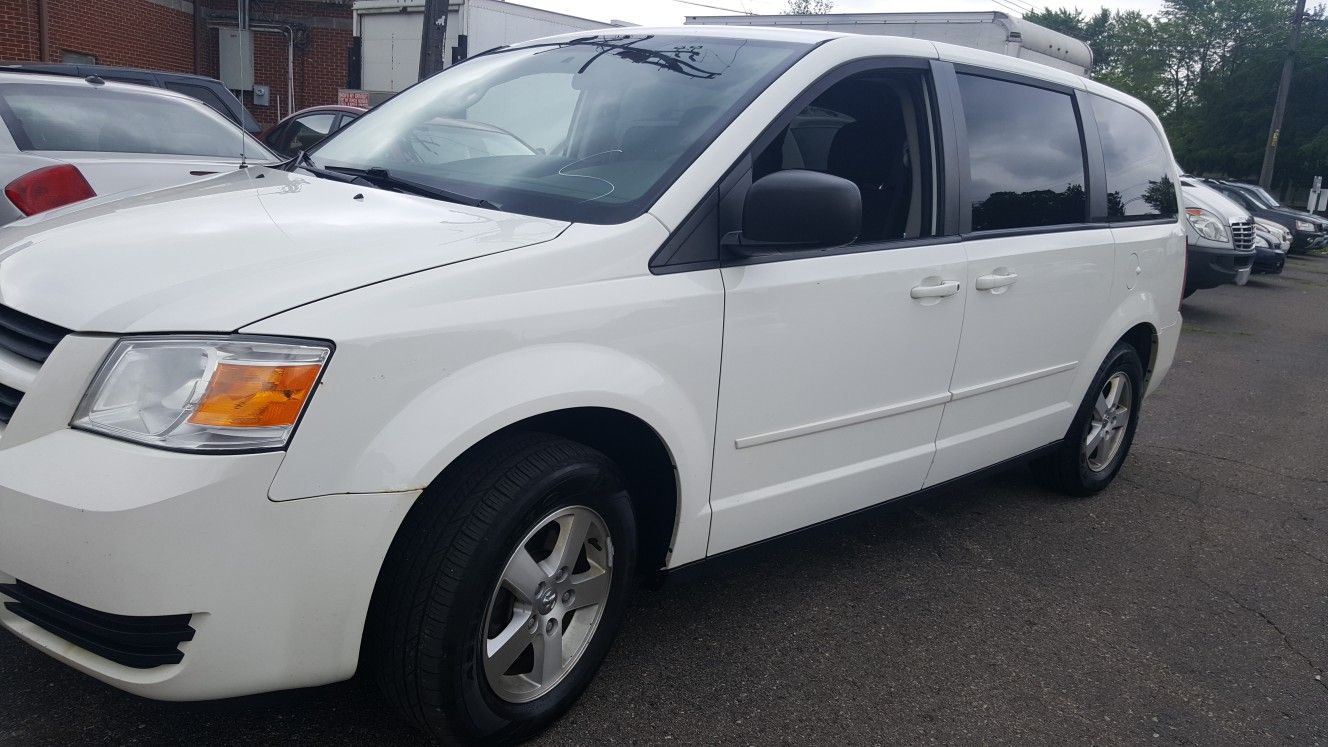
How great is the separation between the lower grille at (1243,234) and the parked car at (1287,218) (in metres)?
8.77

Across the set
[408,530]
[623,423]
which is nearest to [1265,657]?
[623,423]

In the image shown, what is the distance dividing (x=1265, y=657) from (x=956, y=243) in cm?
165

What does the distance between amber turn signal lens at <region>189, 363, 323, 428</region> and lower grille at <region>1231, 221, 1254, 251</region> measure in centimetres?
1261

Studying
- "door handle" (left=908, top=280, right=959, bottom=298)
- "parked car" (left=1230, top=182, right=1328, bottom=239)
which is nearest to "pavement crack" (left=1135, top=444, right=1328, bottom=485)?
"door handle" (left=908, top=280, right=959, bottom=298)

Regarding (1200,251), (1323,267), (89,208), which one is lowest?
(1323,267)

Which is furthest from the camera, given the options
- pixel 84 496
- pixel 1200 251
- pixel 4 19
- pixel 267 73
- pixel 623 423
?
pixel 267 73

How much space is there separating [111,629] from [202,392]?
47cm

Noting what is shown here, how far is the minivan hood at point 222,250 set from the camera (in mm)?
1972

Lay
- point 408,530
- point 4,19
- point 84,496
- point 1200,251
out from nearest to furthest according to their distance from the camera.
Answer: point 84,496 → point 408,530 → point 1200,251 → point 4,19

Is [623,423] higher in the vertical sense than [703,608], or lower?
higher

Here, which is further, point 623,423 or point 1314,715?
point 1314,715

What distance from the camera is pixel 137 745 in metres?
2.32

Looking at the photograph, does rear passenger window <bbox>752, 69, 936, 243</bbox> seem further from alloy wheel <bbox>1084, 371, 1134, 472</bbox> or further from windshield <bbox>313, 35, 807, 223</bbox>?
alloy wheel <bbox>1084, 371, 1134, 472</bbox>

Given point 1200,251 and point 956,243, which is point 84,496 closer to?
point 956,243
